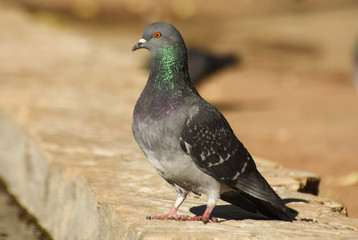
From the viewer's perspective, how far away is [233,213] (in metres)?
4.33

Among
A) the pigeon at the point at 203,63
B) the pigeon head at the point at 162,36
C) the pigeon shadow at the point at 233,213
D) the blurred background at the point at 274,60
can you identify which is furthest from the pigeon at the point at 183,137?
the pigeon at the point at 203,63

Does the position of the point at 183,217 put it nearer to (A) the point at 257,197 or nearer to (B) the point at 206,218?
(B) the point at 206,218

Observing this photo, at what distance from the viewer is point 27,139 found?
5.95 meters

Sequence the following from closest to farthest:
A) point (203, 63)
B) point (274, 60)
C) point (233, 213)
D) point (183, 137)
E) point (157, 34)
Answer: point (183, 137), point (157, 34), point (233, 213), point (203, 63), point (274, 60)

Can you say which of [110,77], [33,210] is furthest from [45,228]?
[110,77]

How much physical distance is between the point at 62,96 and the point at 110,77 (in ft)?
4.65

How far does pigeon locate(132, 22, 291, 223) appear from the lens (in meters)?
3.63

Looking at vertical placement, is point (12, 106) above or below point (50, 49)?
below

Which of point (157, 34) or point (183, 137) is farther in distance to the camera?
point (157, 34)

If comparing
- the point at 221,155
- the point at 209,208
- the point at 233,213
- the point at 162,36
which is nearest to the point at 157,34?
the point at 162,36

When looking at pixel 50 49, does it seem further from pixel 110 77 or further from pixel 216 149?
pixel 216 149

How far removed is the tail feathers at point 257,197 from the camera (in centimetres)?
390

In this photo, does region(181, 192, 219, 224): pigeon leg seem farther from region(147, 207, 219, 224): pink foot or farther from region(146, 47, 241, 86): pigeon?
region(146, 47, 241, 86): pigeon

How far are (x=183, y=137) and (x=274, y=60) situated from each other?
1063cm
